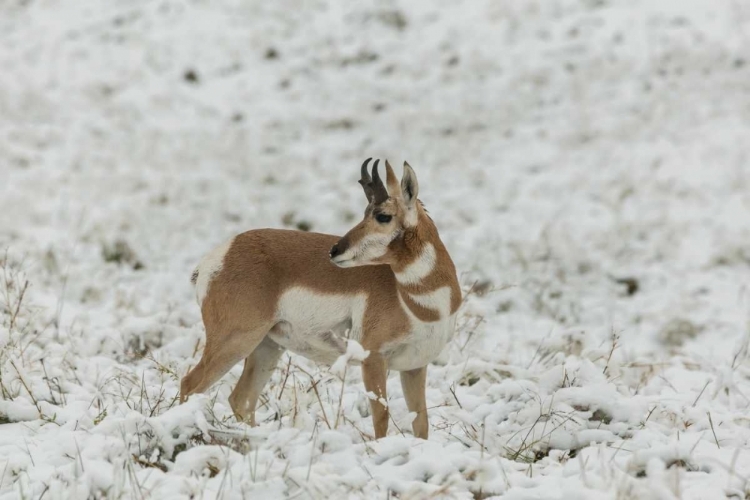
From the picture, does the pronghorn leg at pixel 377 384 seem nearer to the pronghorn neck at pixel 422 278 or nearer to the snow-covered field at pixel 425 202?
the snow-covered field at pixel 425 202

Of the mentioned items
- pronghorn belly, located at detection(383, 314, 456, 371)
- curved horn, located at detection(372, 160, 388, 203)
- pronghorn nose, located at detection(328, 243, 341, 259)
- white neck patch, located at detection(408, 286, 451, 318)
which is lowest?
pronghorn belly, located at detection(383, 314, 456, 371)

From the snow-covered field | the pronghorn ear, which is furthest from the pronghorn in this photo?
the snow-covered field

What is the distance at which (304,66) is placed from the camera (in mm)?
14750

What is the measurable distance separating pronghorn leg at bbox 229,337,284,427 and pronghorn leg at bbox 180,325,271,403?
411 millimetres

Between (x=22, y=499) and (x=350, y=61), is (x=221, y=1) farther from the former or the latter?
(x=22, y=499)

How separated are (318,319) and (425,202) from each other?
680 centimetres

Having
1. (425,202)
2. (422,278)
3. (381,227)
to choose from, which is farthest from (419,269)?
(425,202)

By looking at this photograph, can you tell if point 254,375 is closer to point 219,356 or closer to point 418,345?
point 219,356

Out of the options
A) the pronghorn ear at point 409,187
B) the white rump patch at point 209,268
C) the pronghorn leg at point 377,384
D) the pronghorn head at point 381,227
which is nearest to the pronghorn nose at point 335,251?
the pronghorn head at point 381,227

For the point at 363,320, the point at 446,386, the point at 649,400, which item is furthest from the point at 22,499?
the point at 649,400

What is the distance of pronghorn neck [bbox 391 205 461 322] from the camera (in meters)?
4.18

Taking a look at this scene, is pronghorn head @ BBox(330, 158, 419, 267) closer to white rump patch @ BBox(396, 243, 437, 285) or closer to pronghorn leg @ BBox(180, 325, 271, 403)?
white rump patch @ BBox(396, 243, 437, 285)

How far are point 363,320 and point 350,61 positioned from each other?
11.1 m

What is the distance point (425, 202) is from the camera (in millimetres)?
11008
